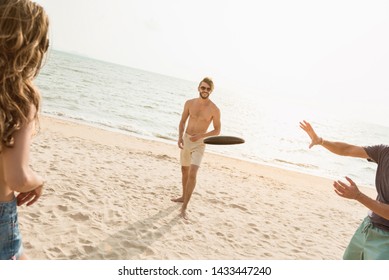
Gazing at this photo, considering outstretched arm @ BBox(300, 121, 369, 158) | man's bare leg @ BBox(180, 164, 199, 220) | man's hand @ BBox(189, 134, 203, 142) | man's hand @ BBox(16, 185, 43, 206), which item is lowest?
man's bare leg @ BBox(180, 164, 199, 220)

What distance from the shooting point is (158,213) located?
18.8ft

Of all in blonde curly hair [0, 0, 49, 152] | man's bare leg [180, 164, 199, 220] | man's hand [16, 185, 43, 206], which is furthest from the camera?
man's bare leg [180, 164, 199, 220]

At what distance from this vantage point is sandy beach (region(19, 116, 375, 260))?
4406mm

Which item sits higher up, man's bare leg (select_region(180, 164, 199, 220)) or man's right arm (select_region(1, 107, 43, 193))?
man's right arm (select_region(1, 107, 43, 193))

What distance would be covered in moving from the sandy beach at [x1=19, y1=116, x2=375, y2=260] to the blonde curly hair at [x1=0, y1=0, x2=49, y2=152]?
2907 mm

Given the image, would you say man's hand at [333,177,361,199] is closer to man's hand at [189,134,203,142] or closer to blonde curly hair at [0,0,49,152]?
blonde curly hair at [0,0,49,152]

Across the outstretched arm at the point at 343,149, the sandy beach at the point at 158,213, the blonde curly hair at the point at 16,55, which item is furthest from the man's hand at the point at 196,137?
the blonde curly hair at the point at 16,55

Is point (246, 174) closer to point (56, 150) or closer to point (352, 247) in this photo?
point (56, 150)

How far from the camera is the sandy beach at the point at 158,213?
441 cm

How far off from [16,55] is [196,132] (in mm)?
4535

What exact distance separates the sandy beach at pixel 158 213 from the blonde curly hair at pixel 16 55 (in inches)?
114

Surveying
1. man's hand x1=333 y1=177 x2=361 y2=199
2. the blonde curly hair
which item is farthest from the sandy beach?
the blonde curly hair

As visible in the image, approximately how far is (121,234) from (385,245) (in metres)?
3.43
